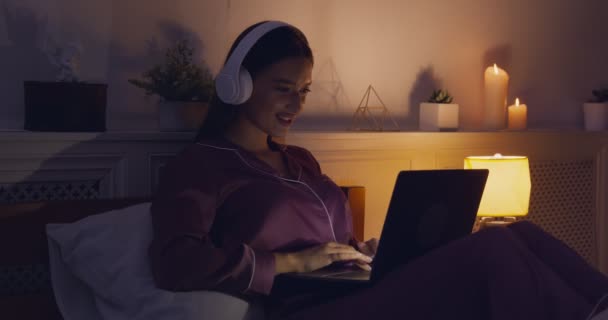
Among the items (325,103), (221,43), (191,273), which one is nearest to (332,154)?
(325,103)

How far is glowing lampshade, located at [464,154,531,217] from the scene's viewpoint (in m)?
2.63

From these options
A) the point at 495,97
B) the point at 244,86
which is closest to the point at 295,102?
the point at 244,86

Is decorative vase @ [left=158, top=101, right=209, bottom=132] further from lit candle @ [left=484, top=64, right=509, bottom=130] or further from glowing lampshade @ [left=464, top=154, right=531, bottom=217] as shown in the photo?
lit candle @ [left=484, top=64, right=509, bottom=130]

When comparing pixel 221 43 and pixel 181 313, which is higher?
pixel 221 43

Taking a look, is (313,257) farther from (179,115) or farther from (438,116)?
Result: (438,116)

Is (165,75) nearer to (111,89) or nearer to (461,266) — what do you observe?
(111,89)

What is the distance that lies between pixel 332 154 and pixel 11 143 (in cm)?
102

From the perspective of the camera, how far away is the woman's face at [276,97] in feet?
6.33

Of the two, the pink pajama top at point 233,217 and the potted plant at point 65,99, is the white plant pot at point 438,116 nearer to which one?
the pink pajama top at point 233,217

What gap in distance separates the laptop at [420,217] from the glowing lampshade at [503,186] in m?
0.79

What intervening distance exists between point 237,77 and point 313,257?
0.44 meters

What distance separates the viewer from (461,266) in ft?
4.89

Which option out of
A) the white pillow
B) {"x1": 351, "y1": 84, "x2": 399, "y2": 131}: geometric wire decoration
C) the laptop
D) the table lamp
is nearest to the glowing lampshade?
the table lamp

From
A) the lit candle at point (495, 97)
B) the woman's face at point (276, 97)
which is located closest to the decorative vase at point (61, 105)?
the woman's face at point (276, 97)
